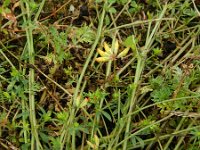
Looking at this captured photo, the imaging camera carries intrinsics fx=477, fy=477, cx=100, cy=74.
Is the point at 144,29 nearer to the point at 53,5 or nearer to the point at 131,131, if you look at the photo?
the point at 53,5

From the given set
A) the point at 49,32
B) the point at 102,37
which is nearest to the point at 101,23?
the point at 102,37

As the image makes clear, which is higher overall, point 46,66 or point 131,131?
point 46,66

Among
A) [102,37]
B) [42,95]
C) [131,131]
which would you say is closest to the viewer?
[131,131]

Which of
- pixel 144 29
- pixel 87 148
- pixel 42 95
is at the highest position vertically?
pixel 144 29

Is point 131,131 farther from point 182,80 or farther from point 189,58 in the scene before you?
point 189,58

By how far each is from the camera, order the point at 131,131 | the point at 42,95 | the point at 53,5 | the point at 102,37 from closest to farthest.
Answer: the point at 131,131 < the point at 42,95 < the point at 102,37 < the point at 53,5

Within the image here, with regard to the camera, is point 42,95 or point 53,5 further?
point 53,5

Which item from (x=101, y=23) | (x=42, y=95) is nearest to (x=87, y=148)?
(x=42, y=95)
